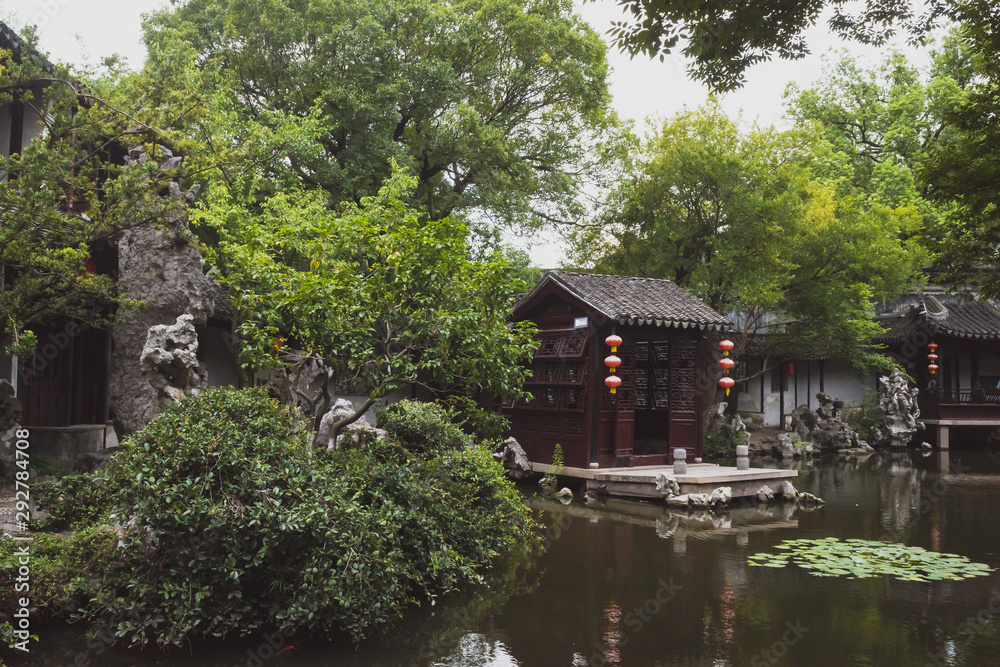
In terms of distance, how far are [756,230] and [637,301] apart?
4946 millimetres

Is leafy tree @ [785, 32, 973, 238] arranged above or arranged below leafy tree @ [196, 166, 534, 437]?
above

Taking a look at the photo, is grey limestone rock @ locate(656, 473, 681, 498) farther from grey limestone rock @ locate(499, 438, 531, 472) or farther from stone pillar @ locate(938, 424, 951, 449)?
stone pillar @ locate(938, 424, 951, 449)

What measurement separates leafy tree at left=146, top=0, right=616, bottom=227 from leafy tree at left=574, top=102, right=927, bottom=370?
6.39 ft

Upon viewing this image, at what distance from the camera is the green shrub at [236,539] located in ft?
17.7

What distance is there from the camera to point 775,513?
1155 cm

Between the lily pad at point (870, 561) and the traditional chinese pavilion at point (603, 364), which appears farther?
the traditional chinese pavilion at point (603, 364)

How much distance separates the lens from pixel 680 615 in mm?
6508

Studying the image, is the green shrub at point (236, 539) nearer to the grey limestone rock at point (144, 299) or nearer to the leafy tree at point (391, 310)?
the leafy tree at point (391, 310)

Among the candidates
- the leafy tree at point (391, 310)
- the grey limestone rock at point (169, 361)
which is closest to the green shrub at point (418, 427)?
the leafy tree at point (391, 310)

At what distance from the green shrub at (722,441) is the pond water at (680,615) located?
8156mm

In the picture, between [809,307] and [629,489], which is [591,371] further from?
[809,307]

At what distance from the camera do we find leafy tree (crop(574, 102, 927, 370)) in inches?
675

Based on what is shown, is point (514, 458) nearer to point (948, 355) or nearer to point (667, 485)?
point (667, 485)

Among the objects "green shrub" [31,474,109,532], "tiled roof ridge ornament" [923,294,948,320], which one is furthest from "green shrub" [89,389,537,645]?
"tiled roof ridge ornament" [923,294,948,320]
